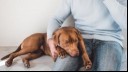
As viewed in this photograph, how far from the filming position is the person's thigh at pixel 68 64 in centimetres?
142

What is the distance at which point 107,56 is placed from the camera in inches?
56.5

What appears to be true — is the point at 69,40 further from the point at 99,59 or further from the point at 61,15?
the point at 61,15

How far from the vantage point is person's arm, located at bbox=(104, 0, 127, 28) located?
151cm

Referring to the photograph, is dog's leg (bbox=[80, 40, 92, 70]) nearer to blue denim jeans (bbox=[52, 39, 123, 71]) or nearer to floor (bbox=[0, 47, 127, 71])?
blue denim jeans (bbox=[52, 39, 123, 71])

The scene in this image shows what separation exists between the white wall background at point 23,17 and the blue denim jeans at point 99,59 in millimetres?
627

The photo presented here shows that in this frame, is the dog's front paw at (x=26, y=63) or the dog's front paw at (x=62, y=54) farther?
the dog's front paw at (x=26, y=63)

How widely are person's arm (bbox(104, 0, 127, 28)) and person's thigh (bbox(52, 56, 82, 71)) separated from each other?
15.1 inches

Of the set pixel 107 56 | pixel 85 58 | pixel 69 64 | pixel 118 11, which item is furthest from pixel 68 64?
pixel 118 11

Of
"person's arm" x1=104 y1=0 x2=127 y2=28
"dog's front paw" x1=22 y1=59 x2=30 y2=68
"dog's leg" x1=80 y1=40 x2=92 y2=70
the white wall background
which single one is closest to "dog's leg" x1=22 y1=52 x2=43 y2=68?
"dog's front paw" x1=22 y1=59 x2=30 y2=68

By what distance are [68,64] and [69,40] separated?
0.51 ft

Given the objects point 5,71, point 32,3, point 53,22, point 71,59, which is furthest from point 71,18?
point 5,71

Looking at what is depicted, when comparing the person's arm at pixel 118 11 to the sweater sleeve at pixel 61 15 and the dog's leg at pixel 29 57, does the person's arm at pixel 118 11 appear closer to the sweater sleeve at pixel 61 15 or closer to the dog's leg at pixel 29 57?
the sweater sleeve at pixel 61 15

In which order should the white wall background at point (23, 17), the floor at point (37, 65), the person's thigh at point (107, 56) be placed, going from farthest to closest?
the white wall background at point (23, 17), the floor at point (37, 65), the person's thigh at point (107, 56)

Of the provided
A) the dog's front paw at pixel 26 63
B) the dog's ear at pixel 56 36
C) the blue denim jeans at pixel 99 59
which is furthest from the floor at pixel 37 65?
the dog's ear at pixel 56 36
